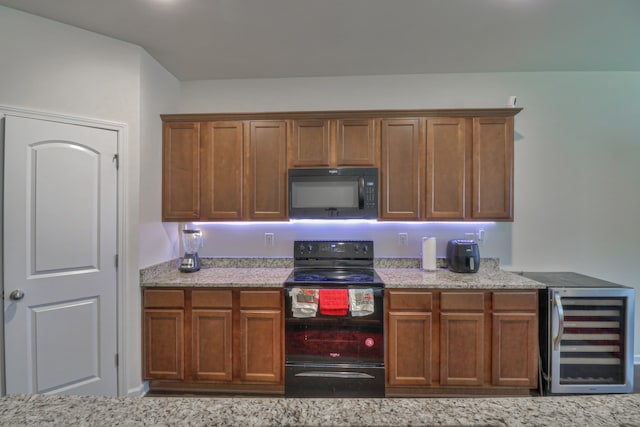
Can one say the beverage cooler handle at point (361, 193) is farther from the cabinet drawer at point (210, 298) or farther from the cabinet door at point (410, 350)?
the cabinet drawer at point (210, 298)

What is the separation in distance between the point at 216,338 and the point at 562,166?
3.74 metres

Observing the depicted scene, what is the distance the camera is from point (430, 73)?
9.41 feet

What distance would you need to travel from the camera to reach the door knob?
1.86 m

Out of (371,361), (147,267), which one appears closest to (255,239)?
(147,267)

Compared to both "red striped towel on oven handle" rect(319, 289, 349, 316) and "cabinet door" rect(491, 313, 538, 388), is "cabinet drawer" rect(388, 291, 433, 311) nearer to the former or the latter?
"red striped towel on oven handle" rect(319, 289, 349, 316)

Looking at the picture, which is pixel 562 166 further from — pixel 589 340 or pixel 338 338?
pixel 338 338

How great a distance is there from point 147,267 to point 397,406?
2437 mm

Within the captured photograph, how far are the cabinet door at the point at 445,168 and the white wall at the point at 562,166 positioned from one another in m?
0.34

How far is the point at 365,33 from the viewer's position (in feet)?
7.25

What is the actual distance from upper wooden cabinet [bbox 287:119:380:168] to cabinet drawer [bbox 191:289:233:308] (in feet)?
4.28

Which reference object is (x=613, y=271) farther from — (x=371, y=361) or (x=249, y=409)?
(x=249, y=409)

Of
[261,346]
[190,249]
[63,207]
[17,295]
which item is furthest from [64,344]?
[261,346]

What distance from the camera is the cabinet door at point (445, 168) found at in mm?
2564

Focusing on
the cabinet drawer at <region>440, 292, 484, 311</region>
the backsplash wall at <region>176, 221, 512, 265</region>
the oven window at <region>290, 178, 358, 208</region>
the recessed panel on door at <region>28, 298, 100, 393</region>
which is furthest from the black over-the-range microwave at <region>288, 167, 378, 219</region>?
the recessed panel on door at <region>28, 298, 100, 393</region>
